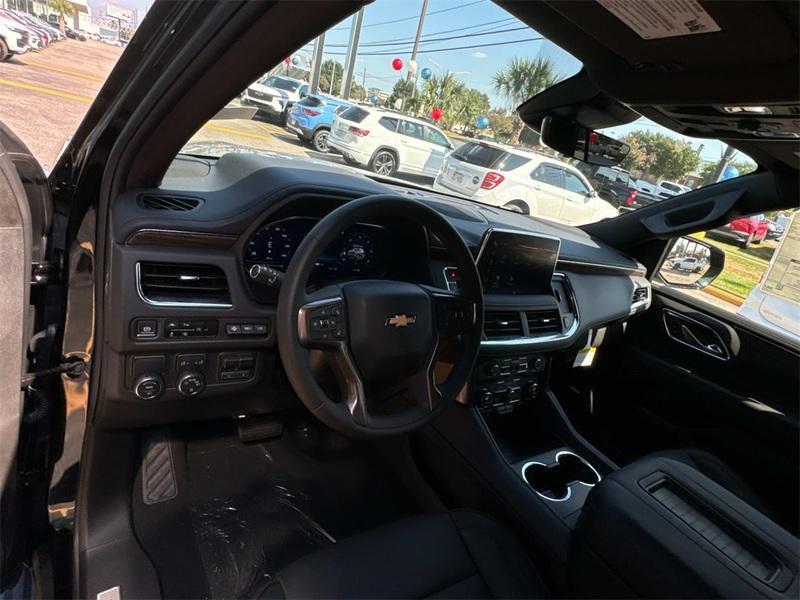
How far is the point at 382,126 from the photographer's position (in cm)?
666

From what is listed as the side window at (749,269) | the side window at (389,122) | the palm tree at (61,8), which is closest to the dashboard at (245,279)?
the palm tree at (61,8)

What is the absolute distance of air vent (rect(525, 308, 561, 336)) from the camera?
204 centimetres

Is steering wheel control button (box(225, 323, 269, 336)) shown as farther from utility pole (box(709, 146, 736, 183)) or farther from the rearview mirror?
utility pole (box(709, 146, 736, 183))

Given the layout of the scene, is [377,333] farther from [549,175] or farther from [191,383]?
[549,175]

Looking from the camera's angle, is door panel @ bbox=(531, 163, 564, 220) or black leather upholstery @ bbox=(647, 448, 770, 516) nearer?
black leather upholstery @ bbox=(647, 448, 770, 516)

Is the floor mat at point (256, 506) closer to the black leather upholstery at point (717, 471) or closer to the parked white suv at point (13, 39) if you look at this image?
the black leather upholstery at point (717, 471)

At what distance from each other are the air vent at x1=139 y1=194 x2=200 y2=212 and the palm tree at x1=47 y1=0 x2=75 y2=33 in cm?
43

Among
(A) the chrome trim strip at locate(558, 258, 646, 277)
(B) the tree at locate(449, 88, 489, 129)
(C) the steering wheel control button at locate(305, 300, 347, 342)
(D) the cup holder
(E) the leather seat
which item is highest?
(B) the tree at locate(449, 88, 489, 129)

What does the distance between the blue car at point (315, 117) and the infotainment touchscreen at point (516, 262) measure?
7.18 feet

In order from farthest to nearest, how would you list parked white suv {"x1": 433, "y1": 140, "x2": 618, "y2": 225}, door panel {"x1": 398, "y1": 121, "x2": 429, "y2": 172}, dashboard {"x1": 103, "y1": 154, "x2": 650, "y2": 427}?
door panel {"x1": 398, "y1": 121, "x2": 429, "y2": 172} → parked white suv {"x1": 433, "y1": 140, "x2": 618, "y2": 225} → dashboard {"x1": 103, "y1": 154, "x2": 650, "y2": 427}

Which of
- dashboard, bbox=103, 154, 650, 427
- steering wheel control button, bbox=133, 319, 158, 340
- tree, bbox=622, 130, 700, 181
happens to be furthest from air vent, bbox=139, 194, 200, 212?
tree, bbox=622, 130, 700, 181

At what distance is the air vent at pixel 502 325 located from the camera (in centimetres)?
191

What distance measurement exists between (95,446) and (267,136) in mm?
1529

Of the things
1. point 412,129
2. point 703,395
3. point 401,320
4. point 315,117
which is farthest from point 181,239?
point 412,129
